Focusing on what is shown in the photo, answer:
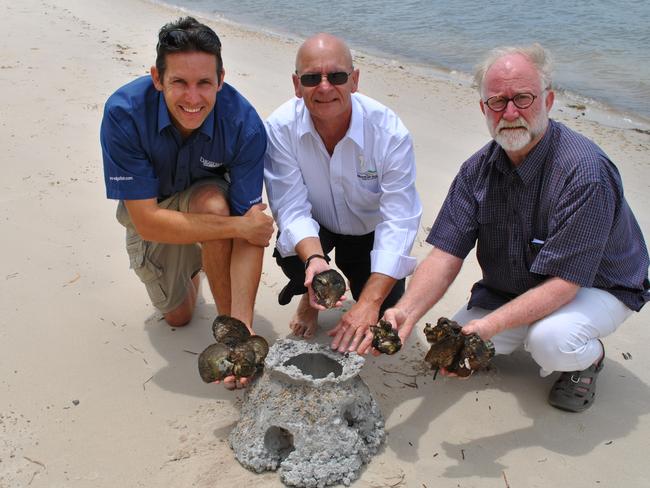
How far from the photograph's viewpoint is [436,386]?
3502 millimetres

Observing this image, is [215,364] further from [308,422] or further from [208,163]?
[208,163]

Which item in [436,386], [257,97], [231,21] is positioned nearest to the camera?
Result: [436,386]

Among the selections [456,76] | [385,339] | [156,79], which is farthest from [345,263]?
[456,76]

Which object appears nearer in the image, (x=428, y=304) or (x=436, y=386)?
(x=428, y=304)

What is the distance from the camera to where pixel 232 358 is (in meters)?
2.91

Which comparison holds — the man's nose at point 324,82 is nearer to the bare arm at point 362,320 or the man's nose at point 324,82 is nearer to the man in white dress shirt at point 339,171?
the man in white dress shirt at point 339,171

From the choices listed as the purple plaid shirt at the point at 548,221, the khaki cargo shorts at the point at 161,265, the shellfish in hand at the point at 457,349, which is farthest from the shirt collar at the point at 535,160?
the khaki cargo shorts at the point at 161,265

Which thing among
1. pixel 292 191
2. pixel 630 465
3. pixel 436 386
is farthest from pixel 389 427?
pixel 292 191

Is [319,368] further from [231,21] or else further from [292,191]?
[231,21]

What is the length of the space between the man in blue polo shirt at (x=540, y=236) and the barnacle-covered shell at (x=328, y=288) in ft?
0.90

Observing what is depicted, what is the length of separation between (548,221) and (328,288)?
41.9 inches

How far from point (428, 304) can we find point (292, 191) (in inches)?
38.1

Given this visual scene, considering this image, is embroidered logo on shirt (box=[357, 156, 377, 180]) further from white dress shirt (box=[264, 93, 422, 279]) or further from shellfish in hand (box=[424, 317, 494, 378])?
shellfish in hand (box=[424, 317, 494, 378])

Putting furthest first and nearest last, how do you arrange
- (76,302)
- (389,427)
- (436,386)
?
(76,302) → (436,386) → (389,427)
